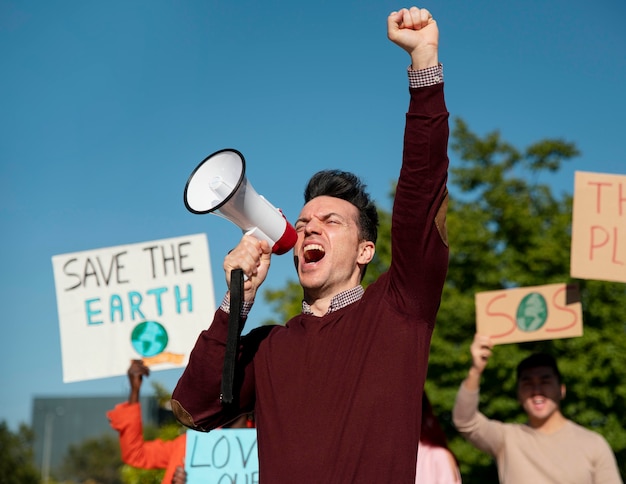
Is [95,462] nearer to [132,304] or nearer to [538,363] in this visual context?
[132,304]

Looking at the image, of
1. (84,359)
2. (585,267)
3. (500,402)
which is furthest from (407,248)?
(500,402)

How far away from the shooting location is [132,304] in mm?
5289

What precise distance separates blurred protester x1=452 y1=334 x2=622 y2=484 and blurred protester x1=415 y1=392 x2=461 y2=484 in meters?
0.30

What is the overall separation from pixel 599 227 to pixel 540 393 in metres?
1.06

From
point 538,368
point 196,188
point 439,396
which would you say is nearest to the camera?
point 196,188

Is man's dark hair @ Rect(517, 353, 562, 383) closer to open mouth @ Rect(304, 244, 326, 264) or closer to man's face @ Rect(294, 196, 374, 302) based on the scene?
man's face @ Rect(294, 196, 374, 302)

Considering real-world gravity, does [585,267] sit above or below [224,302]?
above

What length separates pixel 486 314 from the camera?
5.06m

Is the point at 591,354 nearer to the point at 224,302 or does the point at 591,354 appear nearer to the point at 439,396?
the point at 439,396

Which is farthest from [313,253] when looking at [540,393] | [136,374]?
[136,374]

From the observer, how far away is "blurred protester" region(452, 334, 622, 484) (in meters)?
4.11

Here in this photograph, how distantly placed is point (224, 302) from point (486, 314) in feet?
9.98

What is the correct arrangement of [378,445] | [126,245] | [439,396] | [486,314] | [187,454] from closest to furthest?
[378,445], [187,454], [486,314], [126,245], [439,396]

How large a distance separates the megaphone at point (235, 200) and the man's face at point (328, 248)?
0.10 meters
